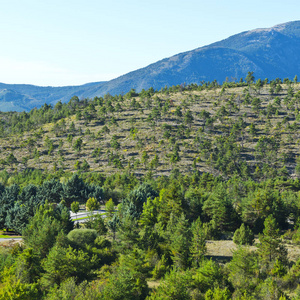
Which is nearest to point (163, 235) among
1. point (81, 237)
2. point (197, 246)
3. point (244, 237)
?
point (197, 246)

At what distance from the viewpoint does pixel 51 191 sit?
86500 mm

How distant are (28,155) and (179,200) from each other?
127224 mm

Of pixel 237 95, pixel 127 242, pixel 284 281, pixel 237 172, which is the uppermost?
pixel 237 95

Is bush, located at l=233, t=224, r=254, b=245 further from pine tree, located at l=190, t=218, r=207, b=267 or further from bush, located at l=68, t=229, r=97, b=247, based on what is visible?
bush, located at l=68, t=229, r=97, b=247

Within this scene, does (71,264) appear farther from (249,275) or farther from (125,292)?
(249,275)

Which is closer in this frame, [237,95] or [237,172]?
[237,172]

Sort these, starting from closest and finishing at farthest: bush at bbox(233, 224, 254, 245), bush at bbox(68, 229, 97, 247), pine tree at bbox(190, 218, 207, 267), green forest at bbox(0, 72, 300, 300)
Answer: green forest at bbox(0, 72, 300, 300)
pine tree at bbox(190, 218, 207, 267)
bush at bbox(68, 229, 97, 247)
bush at bbox(233, 224, 254, 245)

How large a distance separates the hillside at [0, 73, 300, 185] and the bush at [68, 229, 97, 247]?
67537mm

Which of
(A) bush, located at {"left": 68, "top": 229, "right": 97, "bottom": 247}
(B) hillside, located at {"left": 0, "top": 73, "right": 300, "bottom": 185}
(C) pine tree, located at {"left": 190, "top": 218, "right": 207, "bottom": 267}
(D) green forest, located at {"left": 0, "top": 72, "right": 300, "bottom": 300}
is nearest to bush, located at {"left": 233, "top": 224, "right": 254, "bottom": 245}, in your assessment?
(D) green forest, located at {"left": 0, "top": 72, "right": 300, "bottom": 300}

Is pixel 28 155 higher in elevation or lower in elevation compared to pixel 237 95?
lower

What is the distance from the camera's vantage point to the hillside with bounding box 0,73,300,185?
438ft

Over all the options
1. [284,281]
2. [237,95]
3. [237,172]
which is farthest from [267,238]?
[237,95]

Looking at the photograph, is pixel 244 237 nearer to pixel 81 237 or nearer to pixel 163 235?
pixel 163 235

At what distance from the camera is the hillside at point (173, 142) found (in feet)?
438
